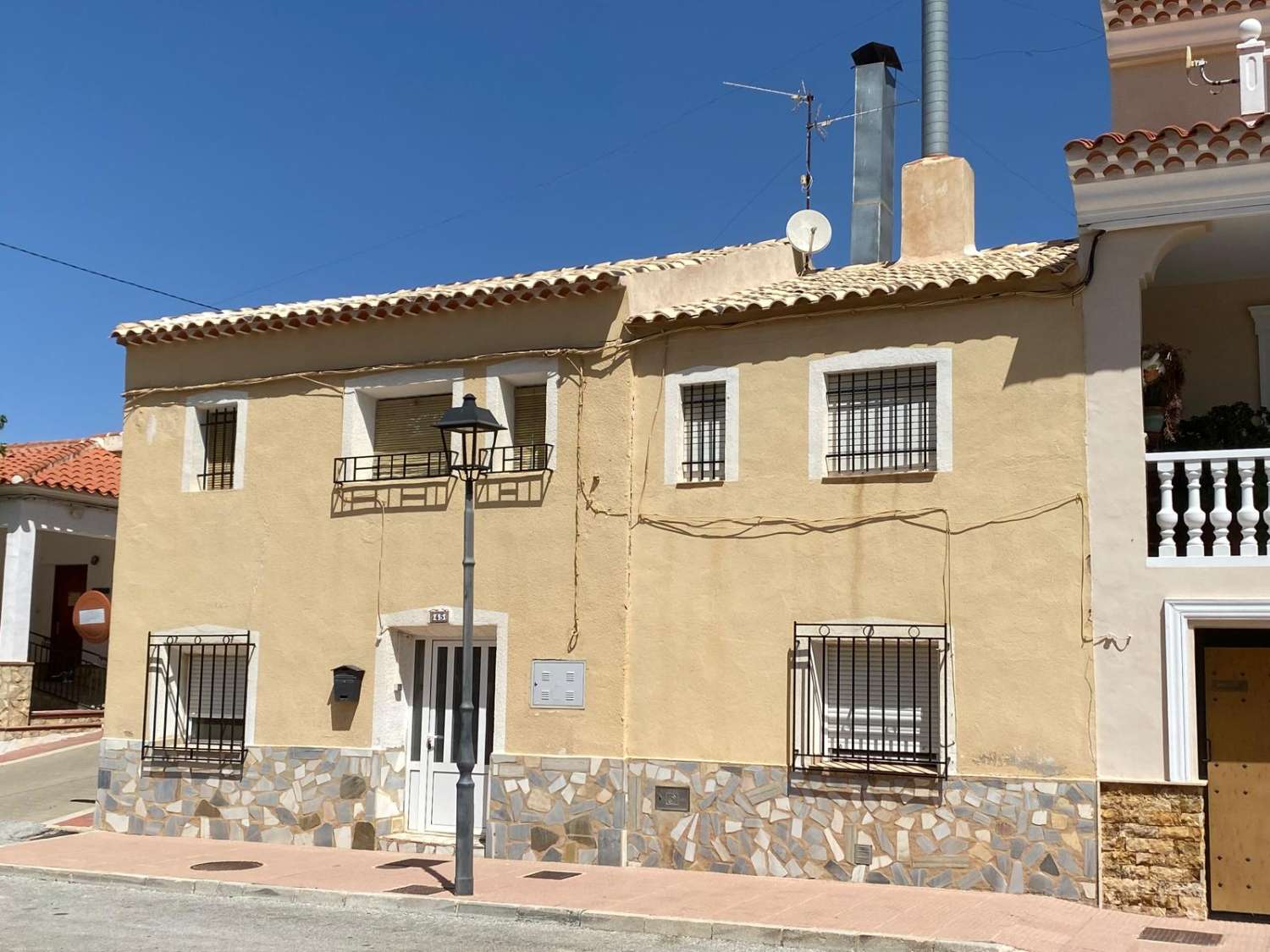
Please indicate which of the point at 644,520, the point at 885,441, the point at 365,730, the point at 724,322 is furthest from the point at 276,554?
the point at 885,441

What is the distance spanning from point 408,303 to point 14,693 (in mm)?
10017

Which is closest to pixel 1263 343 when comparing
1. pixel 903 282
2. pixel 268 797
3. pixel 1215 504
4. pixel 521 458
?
pixel 1215 504

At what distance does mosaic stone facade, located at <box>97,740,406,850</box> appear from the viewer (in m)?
13.5

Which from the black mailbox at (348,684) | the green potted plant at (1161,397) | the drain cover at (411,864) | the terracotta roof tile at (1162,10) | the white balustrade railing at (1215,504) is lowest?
the drain cover at (411,864)

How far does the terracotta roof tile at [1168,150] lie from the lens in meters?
10.1

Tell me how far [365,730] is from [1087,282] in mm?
7883

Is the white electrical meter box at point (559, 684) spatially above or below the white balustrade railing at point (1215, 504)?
below

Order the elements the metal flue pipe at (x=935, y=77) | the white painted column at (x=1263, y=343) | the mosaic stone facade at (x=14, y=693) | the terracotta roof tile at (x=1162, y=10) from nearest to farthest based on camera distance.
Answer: the white painted column at (x=1263, y=343) → the terracotta roof tile at (x=1162, y=10) → the metal flue pipe at (x=935, y=77) → the mosaic stone facade at (x=14, y=693)

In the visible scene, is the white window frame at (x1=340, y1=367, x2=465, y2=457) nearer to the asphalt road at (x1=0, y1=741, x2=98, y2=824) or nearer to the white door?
the white door

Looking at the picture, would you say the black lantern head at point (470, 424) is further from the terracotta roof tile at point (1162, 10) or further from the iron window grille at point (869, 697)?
the terracotta roof tile at point (1162, 10)

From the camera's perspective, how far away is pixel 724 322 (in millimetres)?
12617

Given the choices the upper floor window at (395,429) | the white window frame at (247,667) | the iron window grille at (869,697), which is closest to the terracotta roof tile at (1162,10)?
the iron window grille at (869,697)

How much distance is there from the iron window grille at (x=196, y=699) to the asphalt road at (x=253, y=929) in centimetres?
328

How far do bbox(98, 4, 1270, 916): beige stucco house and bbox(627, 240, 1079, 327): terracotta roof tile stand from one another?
52 mm
